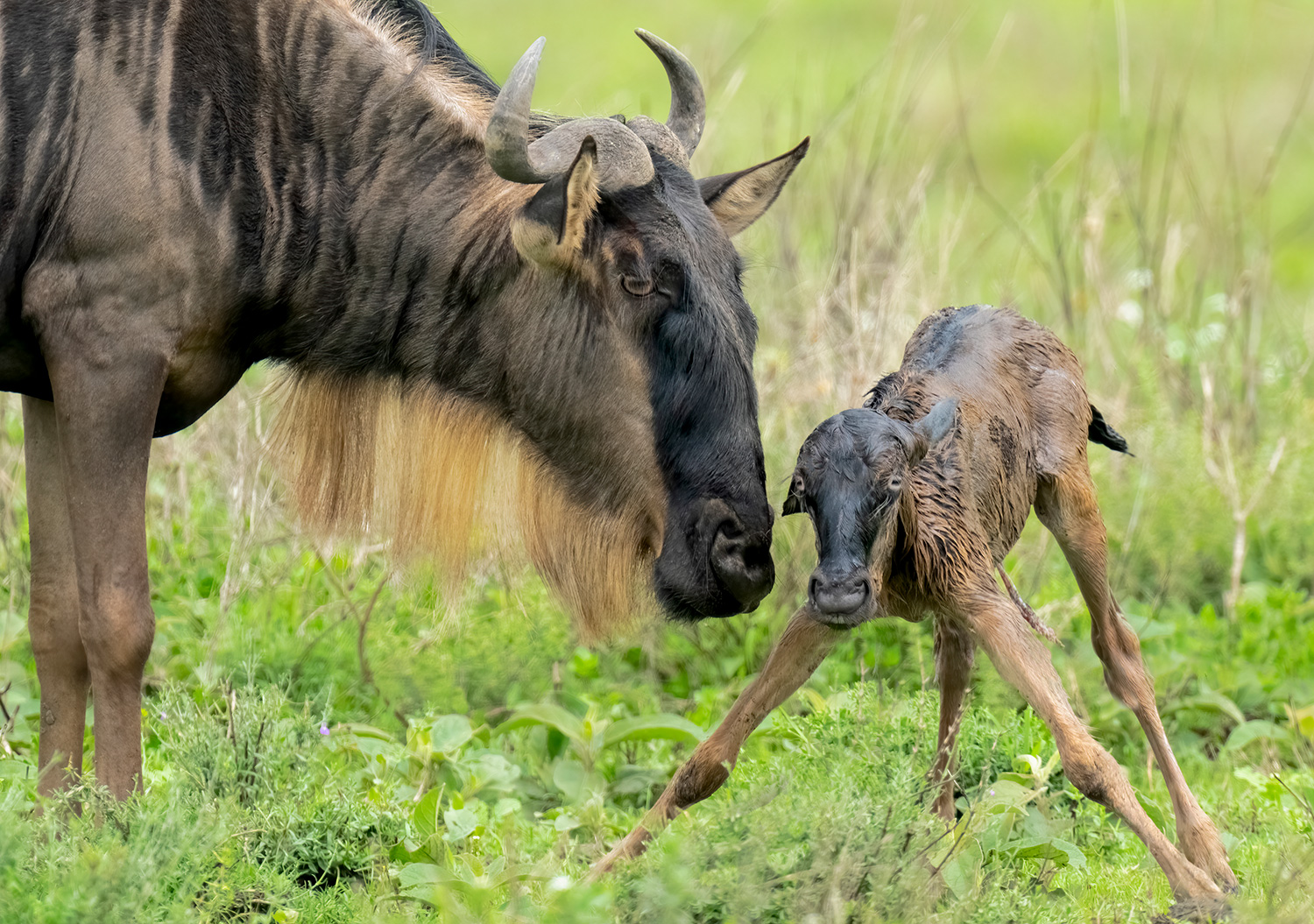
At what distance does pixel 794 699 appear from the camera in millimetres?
6598

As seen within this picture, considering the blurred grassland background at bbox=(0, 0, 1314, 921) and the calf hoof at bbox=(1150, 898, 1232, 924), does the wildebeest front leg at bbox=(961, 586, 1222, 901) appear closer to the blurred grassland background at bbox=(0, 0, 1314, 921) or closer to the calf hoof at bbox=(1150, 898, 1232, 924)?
the calf hoof at bbox=(1150, 898, 1232, 924)

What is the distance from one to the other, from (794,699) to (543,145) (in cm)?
298

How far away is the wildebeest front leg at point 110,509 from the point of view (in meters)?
4.51

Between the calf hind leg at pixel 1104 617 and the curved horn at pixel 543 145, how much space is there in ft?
5.62

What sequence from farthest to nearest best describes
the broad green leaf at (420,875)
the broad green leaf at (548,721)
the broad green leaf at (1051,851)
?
the broad green leaf at (548,721) < the broad green leaf at (1051,851) < the broad green leaf at (420,875)

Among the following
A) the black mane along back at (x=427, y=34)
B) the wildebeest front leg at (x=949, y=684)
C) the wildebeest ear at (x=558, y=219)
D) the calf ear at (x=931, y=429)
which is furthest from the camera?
the black mane along back at (x=427, y=34)

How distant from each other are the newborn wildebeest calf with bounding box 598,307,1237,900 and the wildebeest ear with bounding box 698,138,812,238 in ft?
2.34

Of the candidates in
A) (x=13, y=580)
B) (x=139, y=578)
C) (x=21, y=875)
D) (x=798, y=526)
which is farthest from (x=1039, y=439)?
(x=13, y=580)

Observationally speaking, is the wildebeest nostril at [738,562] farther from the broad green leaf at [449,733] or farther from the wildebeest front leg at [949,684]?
the broad green leaf at [449,733]

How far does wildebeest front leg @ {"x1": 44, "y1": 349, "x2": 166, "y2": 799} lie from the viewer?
451 cm

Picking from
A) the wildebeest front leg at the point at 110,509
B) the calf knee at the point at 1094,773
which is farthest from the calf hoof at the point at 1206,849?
the wildebeest front leg at the point at 110,509

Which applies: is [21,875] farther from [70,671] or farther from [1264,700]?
[1264,700]

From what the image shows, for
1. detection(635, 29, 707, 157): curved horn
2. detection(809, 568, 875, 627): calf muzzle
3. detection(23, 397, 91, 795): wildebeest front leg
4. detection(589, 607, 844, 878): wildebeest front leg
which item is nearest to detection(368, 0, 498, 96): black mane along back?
detection(635, 29, 707, 157): curved horn

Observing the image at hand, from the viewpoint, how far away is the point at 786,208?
9.36 m
